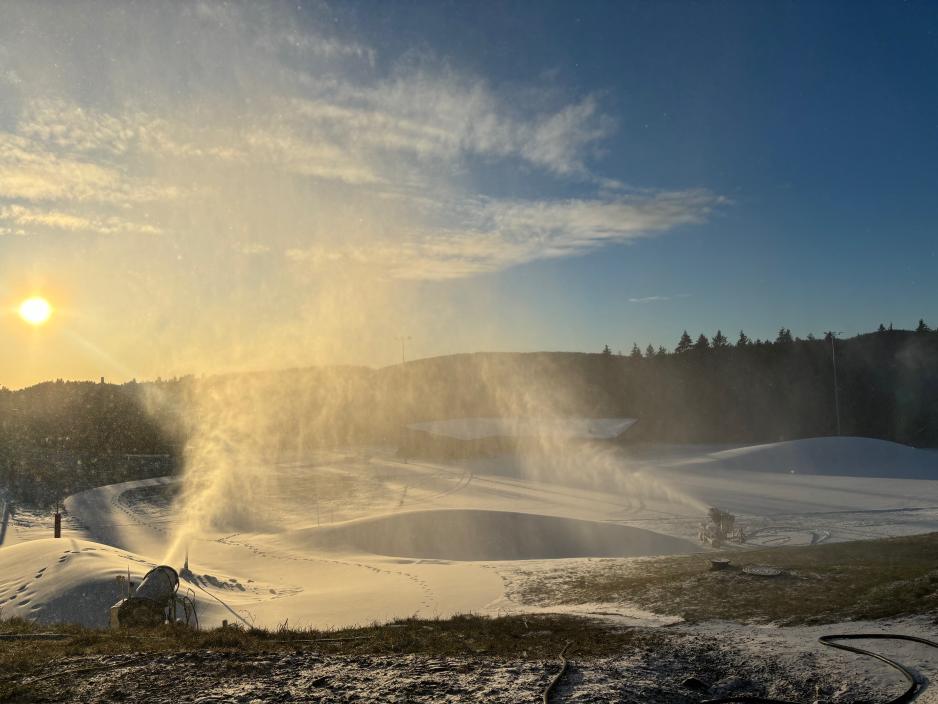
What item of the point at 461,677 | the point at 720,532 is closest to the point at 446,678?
the point at 461,677

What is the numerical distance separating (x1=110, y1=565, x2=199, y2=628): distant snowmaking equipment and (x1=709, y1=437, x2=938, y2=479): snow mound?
187ft

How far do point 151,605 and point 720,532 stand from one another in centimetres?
2688

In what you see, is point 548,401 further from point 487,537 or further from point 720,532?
point 720,532

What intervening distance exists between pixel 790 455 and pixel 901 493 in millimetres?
17286

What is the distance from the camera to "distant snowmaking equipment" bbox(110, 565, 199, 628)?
17.8 m

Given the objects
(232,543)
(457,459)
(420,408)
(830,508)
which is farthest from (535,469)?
(420,408)

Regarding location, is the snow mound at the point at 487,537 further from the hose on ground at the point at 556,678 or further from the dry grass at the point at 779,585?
the hose on ground at the point at 556,678

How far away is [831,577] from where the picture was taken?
18016 millimetres

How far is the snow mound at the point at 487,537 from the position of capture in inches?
1435

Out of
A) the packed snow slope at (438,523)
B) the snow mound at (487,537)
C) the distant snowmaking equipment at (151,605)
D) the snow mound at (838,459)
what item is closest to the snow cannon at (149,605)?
the distant snowmaking equipment at (151,605)

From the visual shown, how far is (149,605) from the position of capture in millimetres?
18078

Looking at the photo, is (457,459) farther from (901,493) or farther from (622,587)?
(622,587)

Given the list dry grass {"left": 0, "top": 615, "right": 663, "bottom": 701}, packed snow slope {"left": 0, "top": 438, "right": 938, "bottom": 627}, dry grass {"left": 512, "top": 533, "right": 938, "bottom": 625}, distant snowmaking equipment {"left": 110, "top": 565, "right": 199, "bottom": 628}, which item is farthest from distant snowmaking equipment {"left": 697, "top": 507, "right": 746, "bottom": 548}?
distant snowmaking equipment {"left": 110, "top": 565, "right": 199, "bottom": 628}

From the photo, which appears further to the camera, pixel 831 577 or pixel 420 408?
pixel 420 408
